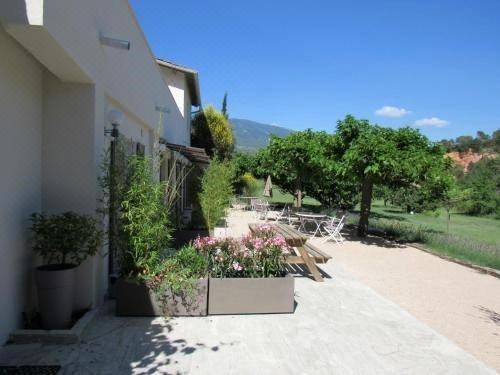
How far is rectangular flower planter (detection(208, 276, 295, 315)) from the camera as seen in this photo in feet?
15.7

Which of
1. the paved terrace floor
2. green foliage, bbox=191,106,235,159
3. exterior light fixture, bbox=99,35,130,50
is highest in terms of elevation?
green foliage, bbox=191,106,235,159

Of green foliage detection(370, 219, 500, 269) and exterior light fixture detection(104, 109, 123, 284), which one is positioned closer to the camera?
exterior light fixture detection(104, 109, 123, 284)

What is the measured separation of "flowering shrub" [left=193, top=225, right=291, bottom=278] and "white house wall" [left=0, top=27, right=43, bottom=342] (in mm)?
1982

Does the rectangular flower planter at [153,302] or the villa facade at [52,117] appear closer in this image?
the villa facade at [52,117]

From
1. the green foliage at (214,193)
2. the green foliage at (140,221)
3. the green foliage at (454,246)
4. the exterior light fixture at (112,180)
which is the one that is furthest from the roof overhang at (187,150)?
the green foliage at (454,246)

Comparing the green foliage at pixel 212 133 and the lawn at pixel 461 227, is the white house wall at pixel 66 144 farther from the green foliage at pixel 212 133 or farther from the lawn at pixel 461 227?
the green foliage at pixel 212 133

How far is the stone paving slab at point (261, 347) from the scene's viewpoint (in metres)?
3.52

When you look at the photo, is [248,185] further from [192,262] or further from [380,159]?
[192,262]

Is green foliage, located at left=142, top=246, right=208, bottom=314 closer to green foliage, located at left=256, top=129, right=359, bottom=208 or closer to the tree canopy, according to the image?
the tree canopy

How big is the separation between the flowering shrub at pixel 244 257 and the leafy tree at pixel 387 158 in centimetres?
654

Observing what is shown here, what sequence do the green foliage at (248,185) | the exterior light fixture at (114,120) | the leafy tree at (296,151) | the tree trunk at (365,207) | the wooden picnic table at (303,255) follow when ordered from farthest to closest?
the green foliage at (248,185) < the leafy tree at (296,151) < the tree trunk at (365,207) < the wooden picnic table at (303,255) < the exterior light fixture at (114,120)

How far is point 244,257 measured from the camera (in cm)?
505

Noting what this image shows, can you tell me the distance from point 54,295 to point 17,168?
4.16ft

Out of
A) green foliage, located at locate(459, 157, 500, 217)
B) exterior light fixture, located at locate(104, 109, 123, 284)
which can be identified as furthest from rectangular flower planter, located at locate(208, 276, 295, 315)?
green foliage, located at locate(459, 157, 500, 217)
